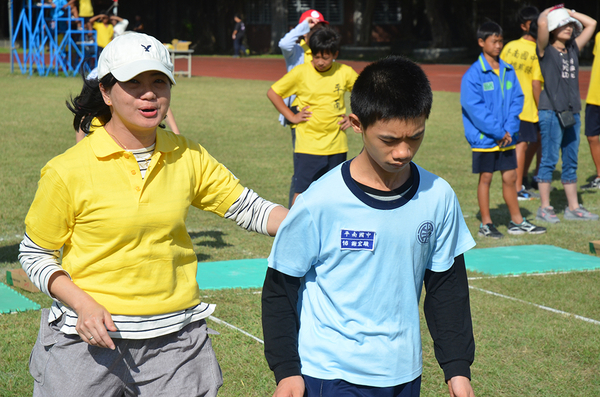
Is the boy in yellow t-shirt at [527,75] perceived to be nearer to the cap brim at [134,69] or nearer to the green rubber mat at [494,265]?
the green rubber mat at [494,265]

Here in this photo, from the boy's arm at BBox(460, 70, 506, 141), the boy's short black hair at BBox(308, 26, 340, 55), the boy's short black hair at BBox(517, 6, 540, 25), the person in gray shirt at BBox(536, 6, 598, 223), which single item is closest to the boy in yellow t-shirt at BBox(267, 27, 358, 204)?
the boy's short black hair at BBox(308, 26, 340, 55)

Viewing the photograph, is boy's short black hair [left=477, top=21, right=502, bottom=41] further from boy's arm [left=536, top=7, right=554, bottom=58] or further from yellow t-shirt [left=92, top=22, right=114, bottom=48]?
yellow t-shirt [left=92, top=22, right=114, bottom=48]

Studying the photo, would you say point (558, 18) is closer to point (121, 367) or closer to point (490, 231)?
point (490, 231)

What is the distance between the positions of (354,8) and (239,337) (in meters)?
46.3

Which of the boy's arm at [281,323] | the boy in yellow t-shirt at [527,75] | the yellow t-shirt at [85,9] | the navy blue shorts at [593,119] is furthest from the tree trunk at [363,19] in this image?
the boy's arm at [281,323]

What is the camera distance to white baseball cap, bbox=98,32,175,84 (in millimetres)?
2525

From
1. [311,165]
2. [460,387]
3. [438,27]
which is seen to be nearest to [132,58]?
[460,387]

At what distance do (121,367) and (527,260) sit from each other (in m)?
5.28

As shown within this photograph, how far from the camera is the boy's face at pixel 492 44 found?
7.48 m

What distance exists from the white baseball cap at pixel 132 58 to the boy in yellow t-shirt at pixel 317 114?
5.03 meters

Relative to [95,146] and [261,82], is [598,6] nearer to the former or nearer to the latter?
[261,82]

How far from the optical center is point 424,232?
7.82 feet

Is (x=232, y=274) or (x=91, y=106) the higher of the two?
(x=91, y=106)

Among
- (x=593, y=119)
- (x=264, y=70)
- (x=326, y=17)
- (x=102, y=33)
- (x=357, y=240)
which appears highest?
(x=357, y=240)
